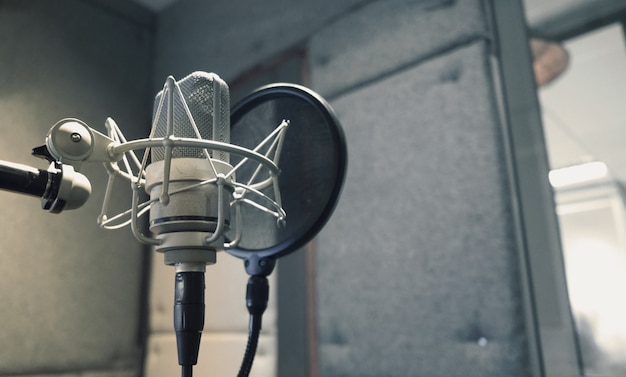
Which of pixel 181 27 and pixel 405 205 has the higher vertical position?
pixel 181 27

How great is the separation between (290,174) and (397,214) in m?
0.43

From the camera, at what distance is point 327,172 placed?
69cm

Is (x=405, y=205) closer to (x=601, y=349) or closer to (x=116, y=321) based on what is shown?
(x=601, y=349)

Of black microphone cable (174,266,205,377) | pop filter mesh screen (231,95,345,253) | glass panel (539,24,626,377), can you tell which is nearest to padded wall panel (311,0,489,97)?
glass panel (539,24,626,377)

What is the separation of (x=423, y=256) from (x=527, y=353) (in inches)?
10.6

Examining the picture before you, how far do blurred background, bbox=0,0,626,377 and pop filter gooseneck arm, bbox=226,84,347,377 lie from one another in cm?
21

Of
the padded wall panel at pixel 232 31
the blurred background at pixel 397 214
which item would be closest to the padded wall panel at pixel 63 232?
the blurred background at pixel 397 214

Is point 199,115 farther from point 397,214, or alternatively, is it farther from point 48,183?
point 397,214

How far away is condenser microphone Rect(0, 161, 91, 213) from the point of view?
48 cm

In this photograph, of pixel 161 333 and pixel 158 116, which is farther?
pixel 161 333

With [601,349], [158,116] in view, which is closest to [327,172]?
[158,116]

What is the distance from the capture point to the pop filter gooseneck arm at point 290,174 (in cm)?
68

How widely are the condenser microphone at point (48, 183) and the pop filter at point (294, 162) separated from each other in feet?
0.75

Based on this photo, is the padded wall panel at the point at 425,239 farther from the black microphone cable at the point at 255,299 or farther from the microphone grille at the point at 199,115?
the microphone grille at the point at 199,115
